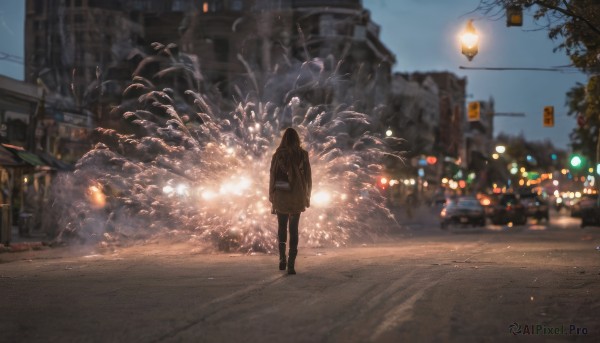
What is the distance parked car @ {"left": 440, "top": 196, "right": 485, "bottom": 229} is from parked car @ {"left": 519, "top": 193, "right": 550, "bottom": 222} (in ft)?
29.6

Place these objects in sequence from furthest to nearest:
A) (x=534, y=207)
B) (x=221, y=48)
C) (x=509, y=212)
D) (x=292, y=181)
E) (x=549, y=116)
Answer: (x=221, y=48) → (x=534, y=207) → (x=509, y=212) → (x=549, y=116) → (x=292, y=181)

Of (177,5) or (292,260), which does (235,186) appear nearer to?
(292,260)

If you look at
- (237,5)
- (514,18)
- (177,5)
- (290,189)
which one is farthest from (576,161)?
(177,5)

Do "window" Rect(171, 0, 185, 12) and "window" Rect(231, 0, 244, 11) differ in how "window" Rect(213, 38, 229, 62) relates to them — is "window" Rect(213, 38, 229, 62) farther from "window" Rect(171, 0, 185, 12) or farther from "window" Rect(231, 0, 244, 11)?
"window" Rect(171, 0, 185, 12)

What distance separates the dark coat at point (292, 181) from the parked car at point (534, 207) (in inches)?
1489

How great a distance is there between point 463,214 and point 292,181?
2809 centimetres

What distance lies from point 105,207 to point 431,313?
52.3 feet

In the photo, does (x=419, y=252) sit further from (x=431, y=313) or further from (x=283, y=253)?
(x=431, y=313)

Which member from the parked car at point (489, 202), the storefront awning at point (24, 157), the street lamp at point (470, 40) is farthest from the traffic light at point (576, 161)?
the storefront awning at point (24, 157)

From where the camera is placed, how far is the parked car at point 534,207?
→ 4744 centimetres

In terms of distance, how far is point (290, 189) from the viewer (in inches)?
429

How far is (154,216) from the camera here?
18297 mm

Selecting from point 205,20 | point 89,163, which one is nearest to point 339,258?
point 89,163

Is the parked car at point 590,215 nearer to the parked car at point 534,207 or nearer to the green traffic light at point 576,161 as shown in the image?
the green traffic light at point 576,161
